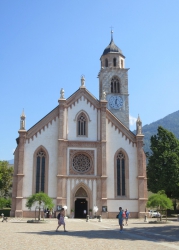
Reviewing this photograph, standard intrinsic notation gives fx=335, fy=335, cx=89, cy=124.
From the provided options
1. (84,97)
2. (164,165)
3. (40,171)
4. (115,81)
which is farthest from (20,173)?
(115,81)

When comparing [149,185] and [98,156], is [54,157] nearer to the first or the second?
[98,156]

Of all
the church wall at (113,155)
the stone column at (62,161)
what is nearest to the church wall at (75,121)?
the stone column at (62,161)

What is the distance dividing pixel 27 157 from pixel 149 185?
20.9 meters

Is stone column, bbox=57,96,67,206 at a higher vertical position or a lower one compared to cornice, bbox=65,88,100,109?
lower

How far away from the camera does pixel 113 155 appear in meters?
48.3

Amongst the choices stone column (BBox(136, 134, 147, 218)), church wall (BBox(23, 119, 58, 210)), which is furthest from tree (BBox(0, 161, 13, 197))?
stone column (BBox(136, 134, 147, 218))

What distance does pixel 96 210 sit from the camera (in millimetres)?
44938

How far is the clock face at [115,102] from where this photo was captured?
203 feet

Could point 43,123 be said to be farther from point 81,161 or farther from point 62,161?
point 81,161

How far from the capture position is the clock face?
6200 centimetres

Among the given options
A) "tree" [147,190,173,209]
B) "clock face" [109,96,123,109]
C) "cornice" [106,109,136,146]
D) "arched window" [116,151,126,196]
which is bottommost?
"tree" [147,190,173,209]

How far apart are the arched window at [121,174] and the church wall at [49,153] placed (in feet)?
29.3

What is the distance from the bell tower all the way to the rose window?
1578 cm

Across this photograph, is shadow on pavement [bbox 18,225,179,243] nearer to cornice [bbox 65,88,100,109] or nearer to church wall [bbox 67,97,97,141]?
→ church wall [bbox 67,97,97,141]
